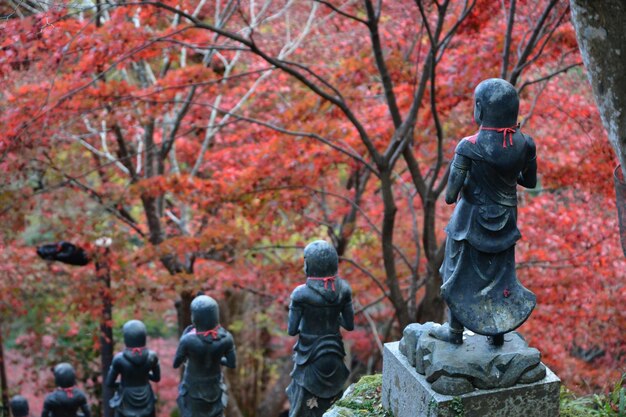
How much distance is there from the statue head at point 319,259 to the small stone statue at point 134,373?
8.21 ft

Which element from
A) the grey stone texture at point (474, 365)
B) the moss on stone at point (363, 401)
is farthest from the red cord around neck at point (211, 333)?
the grey stone texture at point (474, 365)

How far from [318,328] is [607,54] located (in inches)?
135

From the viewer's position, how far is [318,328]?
6109 mm

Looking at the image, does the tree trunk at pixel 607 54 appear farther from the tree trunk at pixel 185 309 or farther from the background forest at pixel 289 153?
the tree trunk at pixel 185 309

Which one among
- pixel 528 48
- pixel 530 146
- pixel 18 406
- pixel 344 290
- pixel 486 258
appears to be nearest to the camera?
pixel 530 146

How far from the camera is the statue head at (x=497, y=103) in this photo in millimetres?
3916

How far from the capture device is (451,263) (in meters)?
4.28

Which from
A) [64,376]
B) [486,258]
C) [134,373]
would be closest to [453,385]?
[486,258]

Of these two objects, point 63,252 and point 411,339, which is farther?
point 63,252

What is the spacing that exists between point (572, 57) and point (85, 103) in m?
7.54

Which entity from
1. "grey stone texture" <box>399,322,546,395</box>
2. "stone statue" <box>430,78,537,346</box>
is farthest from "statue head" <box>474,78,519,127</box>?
"grey stone texture" <box>399,322,546,395</box>

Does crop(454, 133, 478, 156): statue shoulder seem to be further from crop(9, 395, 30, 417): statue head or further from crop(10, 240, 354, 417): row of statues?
crop(9, 395, 30, 417): statue head

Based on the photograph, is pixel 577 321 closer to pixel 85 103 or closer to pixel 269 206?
pixel 269 206

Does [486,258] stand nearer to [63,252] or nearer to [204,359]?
[204,359]
